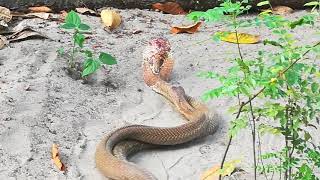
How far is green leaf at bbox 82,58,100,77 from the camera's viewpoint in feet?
18.0

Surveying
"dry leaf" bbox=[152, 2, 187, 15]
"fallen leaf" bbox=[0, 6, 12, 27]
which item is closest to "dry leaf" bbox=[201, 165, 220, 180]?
"fallen leaf" bbox=[0, 6, 12, 27]

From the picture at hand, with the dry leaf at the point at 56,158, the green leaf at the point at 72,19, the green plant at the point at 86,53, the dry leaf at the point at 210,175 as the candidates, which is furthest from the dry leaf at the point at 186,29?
the dry leaf at the point at 210,175

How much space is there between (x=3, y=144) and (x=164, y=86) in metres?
1.54

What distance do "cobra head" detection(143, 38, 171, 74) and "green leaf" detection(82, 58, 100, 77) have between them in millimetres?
615

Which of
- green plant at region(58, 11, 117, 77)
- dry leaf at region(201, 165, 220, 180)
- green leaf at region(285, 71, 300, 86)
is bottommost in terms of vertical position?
dry leaf at region(201, 165, 220, 180)

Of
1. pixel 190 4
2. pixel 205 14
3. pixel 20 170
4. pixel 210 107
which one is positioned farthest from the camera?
pixel 190 4

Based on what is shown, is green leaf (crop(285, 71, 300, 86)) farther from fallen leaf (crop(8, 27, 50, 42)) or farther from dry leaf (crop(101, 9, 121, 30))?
dry leaf (crop(101, 9, 121, 30))

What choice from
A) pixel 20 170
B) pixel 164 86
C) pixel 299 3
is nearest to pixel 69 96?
pixel 164 86

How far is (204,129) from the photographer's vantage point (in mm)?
5125

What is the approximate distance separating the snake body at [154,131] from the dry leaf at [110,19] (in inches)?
33.4

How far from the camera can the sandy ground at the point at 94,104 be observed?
15.1ft

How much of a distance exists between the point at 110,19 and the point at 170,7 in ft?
2.76

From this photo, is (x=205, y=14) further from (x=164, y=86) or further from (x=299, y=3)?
(x=299, y=3)

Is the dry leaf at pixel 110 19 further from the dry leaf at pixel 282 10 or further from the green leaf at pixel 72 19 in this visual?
the dry leaf at pixel 282 10
